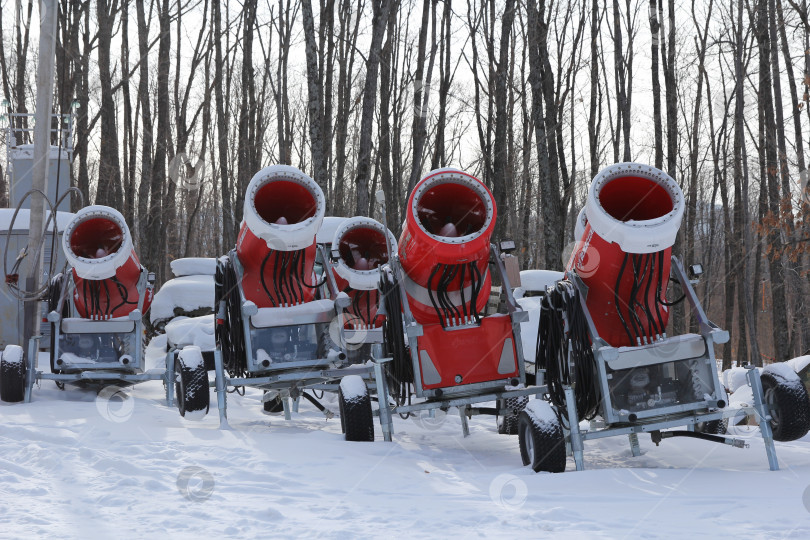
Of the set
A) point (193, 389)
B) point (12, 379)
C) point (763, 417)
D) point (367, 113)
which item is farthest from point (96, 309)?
point (367, 113)

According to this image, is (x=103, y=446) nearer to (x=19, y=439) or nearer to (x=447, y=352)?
(x=19, y=439)

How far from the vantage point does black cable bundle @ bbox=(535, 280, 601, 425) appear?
5512 mm

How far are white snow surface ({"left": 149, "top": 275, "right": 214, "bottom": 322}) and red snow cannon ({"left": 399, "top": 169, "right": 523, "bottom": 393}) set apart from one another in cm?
864

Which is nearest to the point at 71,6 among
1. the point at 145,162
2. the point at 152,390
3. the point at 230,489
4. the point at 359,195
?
the point at 145,162

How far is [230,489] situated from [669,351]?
2.85 metres

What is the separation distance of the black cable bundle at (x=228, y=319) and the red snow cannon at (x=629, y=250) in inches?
124

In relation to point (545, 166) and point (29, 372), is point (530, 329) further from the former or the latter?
point (29, 372)

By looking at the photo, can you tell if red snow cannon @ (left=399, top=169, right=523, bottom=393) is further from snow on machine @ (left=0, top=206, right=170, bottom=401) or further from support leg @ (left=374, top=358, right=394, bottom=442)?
snow on machine @ (left=0, top=206, right=170, bottom=401)

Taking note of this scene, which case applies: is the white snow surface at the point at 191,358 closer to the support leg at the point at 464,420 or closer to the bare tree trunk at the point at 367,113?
the support leg at the point at 464,420

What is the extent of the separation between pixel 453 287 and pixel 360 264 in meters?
2.72

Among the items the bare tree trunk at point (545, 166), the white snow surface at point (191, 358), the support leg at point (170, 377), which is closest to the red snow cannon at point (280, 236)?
the white snow surface at point (191, 358)

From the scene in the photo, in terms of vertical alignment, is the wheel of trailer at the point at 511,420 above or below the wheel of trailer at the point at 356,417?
below

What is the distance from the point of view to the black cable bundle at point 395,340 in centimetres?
666

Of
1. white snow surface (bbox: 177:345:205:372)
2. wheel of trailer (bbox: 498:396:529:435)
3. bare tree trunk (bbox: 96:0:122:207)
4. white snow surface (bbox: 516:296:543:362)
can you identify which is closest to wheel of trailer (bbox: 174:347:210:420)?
white snow surface (bbox: 177:345:205:372)
